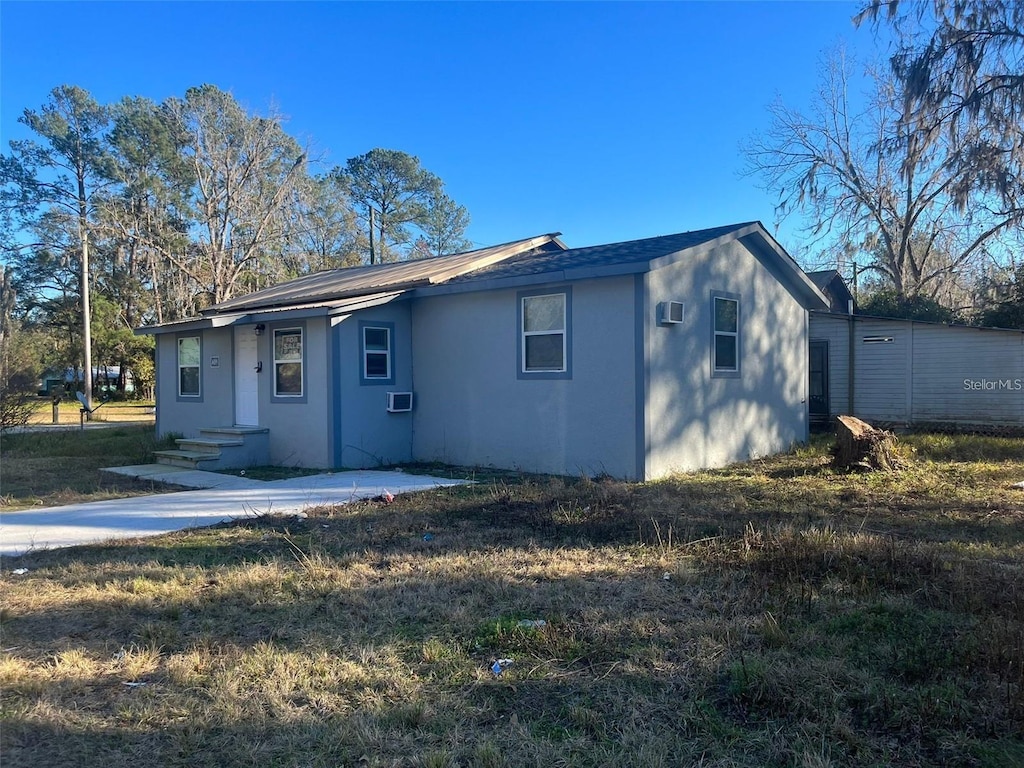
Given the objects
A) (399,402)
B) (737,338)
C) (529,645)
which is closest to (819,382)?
(737,338)

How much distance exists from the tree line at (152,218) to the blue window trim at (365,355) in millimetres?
24953

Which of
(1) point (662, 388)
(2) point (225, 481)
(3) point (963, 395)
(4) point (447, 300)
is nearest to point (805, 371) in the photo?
(3) point (963, 395)

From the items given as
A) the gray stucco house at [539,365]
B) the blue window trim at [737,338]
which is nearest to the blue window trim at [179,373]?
the gray stucco house at [539,365]

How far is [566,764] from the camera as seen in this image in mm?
2732

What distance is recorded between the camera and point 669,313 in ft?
32.4

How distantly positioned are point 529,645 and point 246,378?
10.3 m

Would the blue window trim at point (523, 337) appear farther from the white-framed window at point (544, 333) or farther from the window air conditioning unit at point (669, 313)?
the window air conditioning unit at point (669, 313)

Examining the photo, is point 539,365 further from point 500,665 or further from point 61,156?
point 61,156

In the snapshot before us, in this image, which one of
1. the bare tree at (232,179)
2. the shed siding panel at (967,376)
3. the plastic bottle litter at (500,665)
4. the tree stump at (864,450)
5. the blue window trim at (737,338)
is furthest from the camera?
the bare tree at (232,179)

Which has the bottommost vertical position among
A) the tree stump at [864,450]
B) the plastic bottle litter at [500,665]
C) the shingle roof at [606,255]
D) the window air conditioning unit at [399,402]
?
the plastic bottle litter at [500,665]

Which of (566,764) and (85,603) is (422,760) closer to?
(566,764)

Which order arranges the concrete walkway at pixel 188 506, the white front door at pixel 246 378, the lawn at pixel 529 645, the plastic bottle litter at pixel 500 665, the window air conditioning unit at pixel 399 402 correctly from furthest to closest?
the white front door at pixel 246 378, the window air conditioning unit at pixel 399 402, the concrete walkway at pixel 188 506, the plastic bottle litter at pixel 500 665, the lawn at pixel 529 645

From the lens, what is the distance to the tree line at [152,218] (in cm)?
3403

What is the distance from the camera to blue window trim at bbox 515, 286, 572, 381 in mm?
10258
